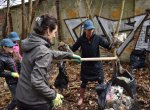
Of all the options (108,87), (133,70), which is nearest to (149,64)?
(133,70)

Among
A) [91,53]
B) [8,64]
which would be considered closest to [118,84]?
[91,53]

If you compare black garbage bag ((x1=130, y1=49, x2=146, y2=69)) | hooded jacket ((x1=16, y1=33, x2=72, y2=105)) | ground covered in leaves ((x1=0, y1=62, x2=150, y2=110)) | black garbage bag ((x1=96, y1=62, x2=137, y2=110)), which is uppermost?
hooded jacket ((x1=16, y1=33, x2=72, y2=105))

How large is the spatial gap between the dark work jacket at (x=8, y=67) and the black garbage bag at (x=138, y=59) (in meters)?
4.78

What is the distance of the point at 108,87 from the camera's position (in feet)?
18.1

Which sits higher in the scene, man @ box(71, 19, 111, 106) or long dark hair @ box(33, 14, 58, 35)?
long dark hair @ box(33, 14, 58, 35)

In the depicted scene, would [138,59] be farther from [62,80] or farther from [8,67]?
[8,67]

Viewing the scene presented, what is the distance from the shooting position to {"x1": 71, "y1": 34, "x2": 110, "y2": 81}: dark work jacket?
6152 millimetres

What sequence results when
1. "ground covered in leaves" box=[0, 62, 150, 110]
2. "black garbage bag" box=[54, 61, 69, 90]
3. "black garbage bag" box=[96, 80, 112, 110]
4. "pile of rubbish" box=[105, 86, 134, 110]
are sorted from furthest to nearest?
"black garbage bag" box=[54, 61, 69, 90], "ground covered in leaves" box=[0, 62, 150, 110], "black garbage bag" box=[96, 80, 112, 110], "pile of rubbish" box=[105, 86, 134, 110]

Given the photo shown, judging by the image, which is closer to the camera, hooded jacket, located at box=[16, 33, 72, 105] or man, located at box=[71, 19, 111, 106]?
hooded jacket, located at box=[16, 33, 72, 105]

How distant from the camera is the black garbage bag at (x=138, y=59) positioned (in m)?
9.68

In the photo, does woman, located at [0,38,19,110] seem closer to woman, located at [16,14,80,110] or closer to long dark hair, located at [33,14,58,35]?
woman, located at [16,14,80,110]

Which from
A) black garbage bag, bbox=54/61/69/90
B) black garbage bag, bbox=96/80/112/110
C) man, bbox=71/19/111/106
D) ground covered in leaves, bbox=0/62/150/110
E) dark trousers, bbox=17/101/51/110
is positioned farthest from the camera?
black garbage bag, bbox=54/61/69/90

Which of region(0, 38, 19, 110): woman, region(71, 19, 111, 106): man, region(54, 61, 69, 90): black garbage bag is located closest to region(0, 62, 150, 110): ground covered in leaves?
region(54, 61, 69, 90): black garbage bag

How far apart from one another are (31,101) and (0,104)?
3834mm
